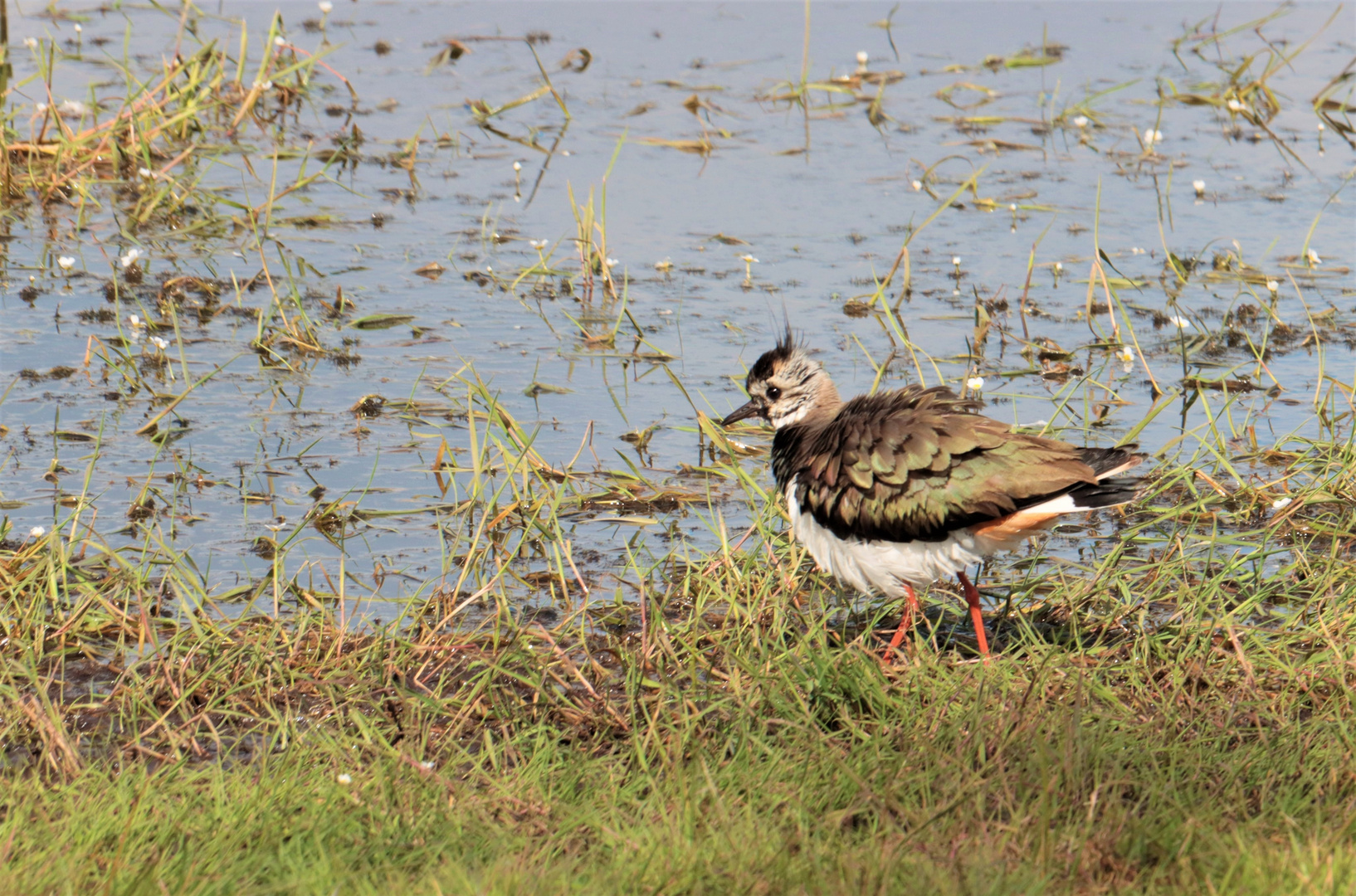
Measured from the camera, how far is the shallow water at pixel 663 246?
6129 mm

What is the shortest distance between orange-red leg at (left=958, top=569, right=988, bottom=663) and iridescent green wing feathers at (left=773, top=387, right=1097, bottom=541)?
0.25m

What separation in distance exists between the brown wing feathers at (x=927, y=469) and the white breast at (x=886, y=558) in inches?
1.6

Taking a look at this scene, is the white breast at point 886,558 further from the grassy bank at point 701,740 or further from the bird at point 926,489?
the grassy bank at point 701,740

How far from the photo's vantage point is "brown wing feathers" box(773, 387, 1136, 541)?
4.32m

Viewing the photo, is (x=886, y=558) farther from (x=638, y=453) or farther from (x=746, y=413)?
(x=638, y=453)

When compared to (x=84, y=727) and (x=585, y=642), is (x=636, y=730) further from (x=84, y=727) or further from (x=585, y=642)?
(x=84, y=727)

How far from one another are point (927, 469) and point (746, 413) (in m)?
1.20

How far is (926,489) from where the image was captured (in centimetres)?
443

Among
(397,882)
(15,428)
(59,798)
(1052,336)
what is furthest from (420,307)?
(397,882)

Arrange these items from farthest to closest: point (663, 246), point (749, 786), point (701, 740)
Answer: point (663, 246) < point (701, 740) < point (749, 786)

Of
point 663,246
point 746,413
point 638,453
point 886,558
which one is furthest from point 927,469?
point 663,246

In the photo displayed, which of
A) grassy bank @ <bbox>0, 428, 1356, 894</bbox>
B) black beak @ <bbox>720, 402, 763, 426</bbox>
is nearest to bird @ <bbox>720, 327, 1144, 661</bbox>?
grassy bank @ <bbox>0, 428, 1356, 894</bbox>

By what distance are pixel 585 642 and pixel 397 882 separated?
1471 mm

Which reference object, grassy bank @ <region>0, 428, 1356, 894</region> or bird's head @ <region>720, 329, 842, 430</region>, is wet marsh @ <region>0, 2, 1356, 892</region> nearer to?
grassy bank @ <region>0, 428, 1356, 894</region>
